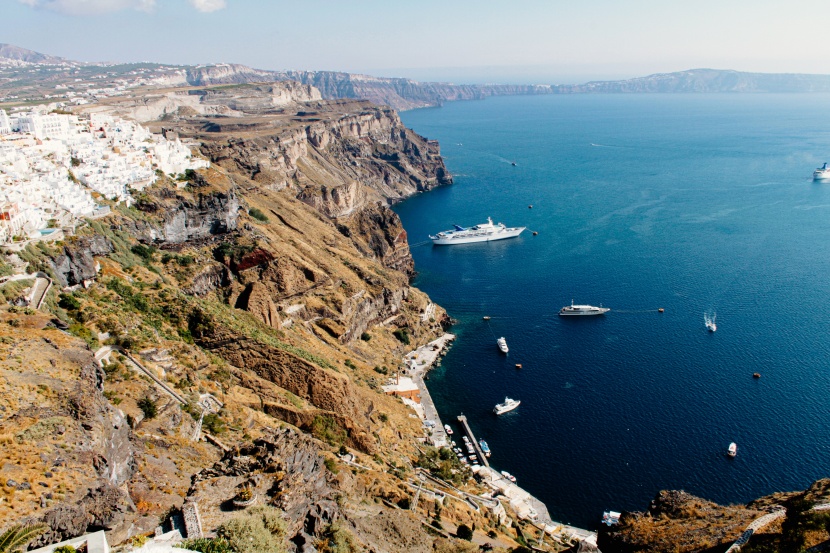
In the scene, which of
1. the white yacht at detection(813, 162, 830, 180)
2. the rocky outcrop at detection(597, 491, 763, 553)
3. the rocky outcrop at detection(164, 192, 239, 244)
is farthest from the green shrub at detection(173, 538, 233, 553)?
the white yacht at detection(813, 162, 830, 180)

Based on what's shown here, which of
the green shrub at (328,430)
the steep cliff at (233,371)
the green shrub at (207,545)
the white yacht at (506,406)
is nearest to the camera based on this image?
the green shrub at (207,545)

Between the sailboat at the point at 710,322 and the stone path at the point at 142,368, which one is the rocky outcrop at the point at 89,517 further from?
the sailboat at the point at 710,322

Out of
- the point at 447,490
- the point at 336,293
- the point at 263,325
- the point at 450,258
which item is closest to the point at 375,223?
the point at 450,258

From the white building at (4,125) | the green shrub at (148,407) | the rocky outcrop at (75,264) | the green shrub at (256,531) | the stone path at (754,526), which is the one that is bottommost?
the stone path at (754,526)

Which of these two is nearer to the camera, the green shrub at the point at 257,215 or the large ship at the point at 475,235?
the green shrub at the point at 257,215

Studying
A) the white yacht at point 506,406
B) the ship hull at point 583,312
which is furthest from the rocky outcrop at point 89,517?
the ship hull at point 583,312

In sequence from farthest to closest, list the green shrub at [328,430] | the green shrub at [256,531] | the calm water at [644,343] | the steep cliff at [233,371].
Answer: the calm water at [644,343], the green shrub at [328,430], the steep cliff at [233,371], the green shrub at [256,531]

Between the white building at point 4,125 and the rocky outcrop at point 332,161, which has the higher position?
the white building at point 4,125
